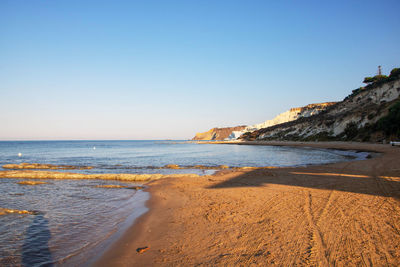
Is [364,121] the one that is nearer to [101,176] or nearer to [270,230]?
[101,176]

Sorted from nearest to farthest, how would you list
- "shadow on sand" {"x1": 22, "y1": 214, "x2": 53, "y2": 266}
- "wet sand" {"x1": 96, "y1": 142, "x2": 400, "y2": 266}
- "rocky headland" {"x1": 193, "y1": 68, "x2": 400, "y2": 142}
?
1. "wet sand" {"x1": 96, "y1": 142, "x2": 400, "y2": 266}
2. "shadow on sand" {"x1": 22, "y1": 214, "x2": 53, "y2": 266}
3. "rocky headland" {"x1": 193, "y1": 68, "x2": 400, "y2": 142}

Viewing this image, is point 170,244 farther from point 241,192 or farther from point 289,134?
point 289,134

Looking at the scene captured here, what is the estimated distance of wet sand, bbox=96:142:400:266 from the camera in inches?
147

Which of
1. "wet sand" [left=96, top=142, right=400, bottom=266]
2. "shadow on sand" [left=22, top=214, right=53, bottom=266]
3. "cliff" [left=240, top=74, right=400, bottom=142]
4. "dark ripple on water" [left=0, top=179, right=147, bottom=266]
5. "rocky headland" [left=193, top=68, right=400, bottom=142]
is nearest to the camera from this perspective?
"wet sand" [left=96, top=142, right=400, bottom=266]

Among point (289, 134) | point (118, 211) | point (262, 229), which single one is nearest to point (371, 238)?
point (262, 229)

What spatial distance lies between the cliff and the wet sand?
34.3 meters

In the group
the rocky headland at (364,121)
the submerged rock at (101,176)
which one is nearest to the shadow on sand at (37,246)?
the submerged rock at (101,176)

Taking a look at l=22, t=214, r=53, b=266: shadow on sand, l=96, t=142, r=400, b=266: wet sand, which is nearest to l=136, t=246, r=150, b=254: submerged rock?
l=96, t=142, r=400, b=266: wet sand

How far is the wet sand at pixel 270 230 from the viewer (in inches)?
147

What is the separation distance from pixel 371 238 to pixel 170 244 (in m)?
4.04

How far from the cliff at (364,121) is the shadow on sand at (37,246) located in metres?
42.6

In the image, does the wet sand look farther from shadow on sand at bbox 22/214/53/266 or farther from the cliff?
the cliff

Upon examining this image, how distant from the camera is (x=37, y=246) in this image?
4840mm

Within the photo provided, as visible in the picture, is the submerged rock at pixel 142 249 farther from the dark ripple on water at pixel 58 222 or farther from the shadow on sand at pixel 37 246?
the shadow on sand at pixel 37 246
